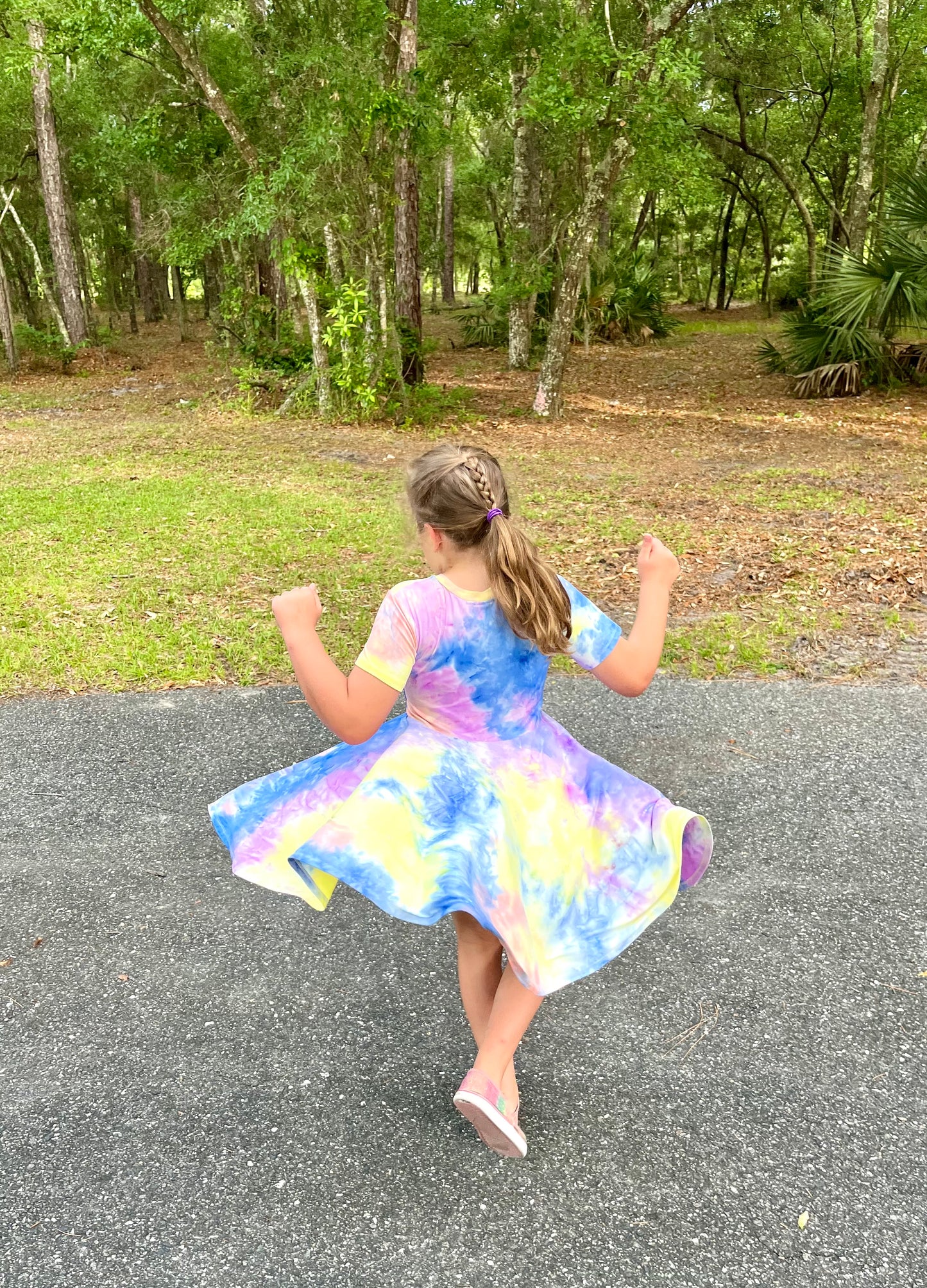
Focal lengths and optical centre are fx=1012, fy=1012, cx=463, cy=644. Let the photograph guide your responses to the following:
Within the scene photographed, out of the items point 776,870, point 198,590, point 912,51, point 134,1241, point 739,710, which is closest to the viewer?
point 134,1241

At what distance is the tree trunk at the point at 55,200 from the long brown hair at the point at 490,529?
17746 millimetres

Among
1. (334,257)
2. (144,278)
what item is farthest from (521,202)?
(144,278)

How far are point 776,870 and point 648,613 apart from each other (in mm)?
1511

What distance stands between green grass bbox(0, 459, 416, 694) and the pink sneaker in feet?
11.0

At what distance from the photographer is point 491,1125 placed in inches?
80.4

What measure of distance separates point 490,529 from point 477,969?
3.22 feet

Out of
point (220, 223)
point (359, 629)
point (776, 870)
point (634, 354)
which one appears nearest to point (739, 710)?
point (776, 870)

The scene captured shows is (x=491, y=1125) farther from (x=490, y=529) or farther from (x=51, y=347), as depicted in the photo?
(x=51, y=347)

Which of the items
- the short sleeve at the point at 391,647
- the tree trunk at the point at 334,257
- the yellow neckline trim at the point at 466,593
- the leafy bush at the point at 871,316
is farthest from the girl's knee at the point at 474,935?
the leafy bush at the point at 871,316

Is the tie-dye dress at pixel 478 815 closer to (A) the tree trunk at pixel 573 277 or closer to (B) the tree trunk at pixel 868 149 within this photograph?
(A) the tree trunk at pixel 573 277

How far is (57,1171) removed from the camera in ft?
7.35

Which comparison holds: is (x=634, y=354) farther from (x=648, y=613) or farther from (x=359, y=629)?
(x=648, y=613)

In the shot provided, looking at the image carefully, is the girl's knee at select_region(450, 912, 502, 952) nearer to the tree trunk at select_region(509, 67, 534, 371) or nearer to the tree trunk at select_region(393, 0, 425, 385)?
the tree trunk at select_region(393, 0, 425, 385)

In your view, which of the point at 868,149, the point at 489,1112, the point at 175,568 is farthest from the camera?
the point at 868,149
